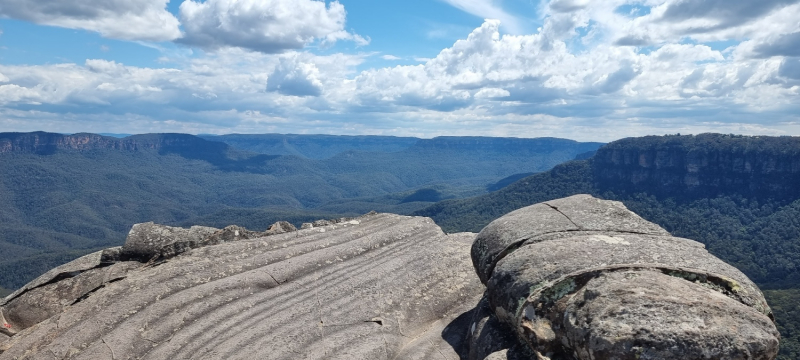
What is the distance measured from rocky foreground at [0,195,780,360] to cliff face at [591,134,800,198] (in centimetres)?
16950

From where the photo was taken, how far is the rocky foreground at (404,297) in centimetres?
539

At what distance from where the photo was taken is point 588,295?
→ 5934 mm

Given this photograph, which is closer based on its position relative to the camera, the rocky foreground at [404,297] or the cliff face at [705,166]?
the rocky foreground at [404,297]

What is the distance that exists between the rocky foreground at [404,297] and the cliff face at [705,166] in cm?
16950

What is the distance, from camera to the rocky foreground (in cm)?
539

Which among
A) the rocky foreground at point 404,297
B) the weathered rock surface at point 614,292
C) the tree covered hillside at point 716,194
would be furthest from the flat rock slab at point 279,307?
the tree covered hillside at point 716,194

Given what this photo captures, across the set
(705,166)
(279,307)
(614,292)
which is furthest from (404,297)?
(705,166)

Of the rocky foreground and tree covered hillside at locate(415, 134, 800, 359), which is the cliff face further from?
the rocky foreground

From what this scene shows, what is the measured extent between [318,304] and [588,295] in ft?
16.8

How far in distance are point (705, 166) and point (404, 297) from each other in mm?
185760

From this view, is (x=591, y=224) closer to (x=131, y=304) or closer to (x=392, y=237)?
(x=392, y=237)

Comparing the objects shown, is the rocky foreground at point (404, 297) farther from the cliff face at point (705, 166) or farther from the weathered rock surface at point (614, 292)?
the cliff face at point (705, 166)

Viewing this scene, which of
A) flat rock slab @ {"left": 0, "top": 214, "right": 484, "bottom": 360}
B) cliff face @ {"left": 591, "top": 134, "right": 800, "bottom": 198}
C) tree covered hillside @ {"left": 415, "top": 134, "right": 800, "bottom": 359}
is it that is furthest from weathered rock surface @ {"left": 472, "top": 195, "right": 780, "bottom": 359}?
cliff face @ {"left": 591, "top": 134, "right": 800, "bottom": 198}

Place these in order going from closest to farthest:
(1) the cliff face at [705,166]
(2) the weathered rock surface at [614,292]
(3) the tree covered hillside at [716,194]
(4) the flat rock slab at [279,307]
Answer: (2) the weathered rock surface at [614,292], (4) the flat rock slab at [279,307], (3) the tree covered hillside at [716,194], (1) the cliff face at [705,166]
